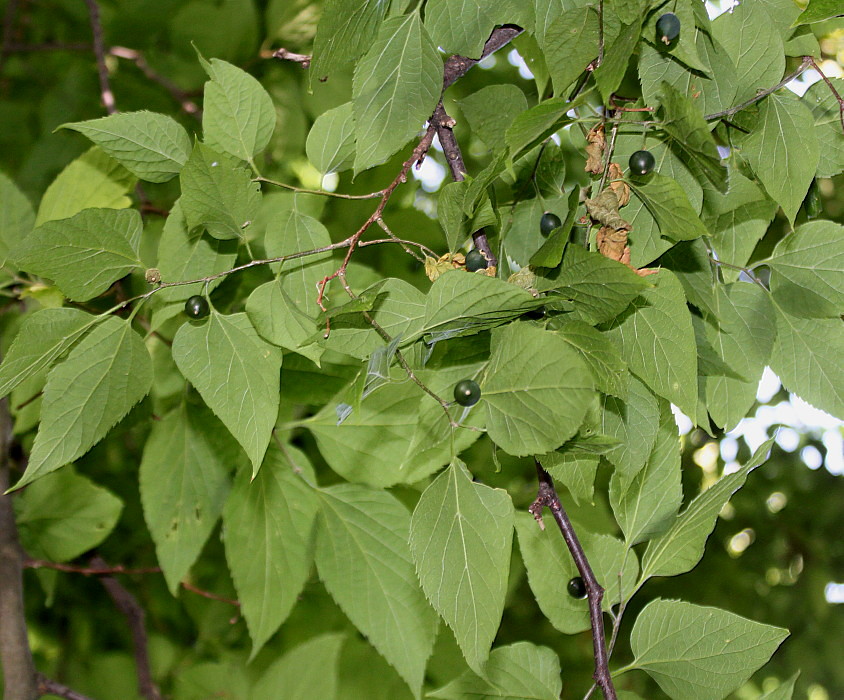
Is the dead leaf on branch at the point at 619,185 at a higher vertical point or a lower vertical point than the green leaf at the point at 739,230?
higher

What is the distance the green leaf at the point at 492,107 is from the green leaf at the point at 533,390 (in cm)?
28

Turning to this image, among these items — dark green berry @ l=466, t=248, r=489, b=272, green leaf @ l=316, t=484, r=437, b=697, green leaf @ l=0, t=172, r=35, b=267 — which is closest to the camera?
dark green berry @ l=466, t=248, r=489, b=272

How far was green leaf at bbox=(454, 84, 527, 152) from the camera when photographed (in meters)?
0.68

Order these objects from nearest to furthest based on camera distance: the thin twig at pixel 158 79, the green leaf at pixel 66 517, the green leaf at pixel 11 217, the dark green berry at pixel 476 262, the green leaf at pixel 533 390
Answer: the green leaf at pixel 533 390 < the dark green berry at pixel 476 262 < the green leaf at pixel 11 217 < the green leaf at pixel 66 517 < the thin twig at pixel 158 79

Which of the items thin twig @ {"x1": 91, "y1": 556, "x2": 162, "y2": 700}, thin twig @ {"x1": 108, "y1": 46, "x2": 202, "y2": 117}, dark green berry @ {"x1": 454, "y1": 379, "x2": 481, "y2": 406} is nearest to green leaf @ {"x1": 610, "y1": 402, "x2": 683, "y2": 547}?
dark green berry @ {"x1": 454, "y1": 379, "x2": 481, "y2": 406}

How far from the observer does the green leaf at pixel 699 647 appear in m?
0.56

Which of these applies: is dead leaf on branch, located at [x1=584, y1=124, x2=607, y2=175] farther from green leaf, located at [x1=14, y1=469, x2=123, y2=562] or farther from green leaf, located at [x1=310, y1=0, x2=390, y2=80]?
green leaf, located at [x1=14, y1=469, x2=123, y2=562]

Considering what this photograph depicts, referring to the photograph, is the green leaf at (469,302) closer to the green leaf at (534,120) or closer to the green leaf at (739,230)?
the green leaf at (534,120)

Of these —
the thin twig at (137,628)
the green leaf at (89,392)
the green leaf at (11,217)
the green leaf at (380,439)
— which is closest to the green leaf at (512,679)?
the green leaf at (380,439)

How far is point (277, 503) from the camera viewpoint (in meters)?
0.84

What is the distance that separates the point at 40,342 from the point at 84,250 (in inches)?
3.3

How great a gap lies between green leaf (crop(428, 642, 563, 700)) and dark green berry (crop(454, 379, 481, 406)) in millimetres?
228

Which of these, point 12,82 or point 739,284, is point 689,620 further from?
point 12,82

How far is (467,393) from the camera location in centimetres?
48
